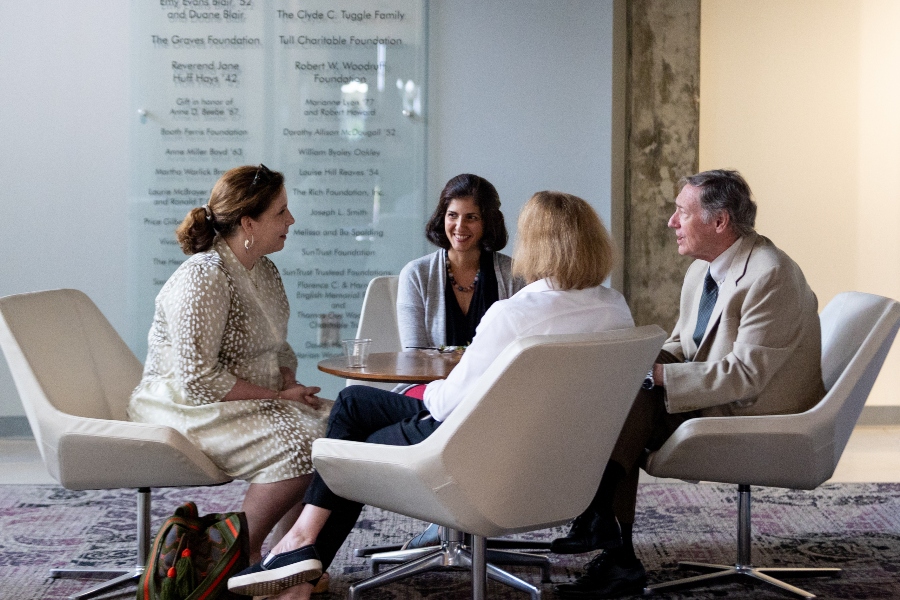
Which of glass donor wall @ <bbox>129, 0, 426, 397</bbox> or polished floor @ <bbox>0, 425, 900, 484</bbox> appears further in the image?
glass donor wall @ <bbox>129, 0, 426, 397</bbox>

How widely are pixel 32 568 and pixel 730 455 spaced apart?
2242 millimetres

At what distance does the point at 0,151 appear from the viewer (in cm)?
513

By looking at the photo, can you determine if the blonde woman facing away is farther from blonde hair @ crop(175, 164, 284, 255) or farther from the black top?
the black top

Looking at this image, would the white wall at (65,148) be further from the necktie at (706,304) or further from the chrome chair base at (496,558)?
the necktie at (706,304)

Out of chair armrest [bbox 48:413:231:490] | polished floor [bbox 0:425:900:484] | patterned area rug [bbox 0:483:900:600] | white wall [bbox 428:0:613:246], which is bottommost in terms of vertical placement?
polished floor [bbox 0:425:900:484]

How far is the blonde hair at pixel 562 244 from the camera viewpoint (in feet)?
8.50

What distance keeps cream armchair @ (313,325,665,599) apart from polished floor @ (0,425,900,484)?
2250 mm

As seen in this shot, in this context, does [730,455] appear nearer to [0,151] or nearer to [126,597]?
[126,597]

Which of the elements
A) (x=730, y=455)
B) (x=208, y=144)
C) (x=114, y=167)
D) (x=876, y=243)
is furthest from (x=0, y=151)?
(x=876, y=243)

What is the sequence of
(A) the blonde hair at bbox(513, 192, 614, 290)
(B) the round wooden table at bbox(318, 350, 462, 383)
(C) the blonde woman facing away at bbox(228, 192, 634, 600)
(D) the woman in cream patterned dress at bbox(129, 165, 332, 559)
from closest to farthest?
1. (C) the blonde woman facing away at bbox(228, 192, 634, 600)
2. (A) the blonde hair at bbox(513, 192, 614, 290)
3. (B) the round wooden table at bbox(318, 350, 462, 383)
4. (D) the woman in cream patterned dress at bbox(129, 165, 332, 559)

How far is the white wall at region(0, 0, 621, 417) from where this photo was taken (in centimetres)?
495

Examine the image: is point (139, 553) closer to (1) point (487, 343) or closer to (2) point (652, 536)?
(1) point (487, 343)

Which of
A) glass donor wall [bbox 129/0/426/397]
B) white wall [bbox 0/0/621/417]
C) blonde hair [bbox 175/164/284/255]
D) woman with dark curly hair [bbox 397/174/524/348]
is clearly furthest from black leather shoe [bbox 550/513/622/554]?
glass donor wall [bbox 129/0/426/397]

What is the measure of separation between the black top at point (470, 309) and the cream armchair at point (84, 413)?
110cm
